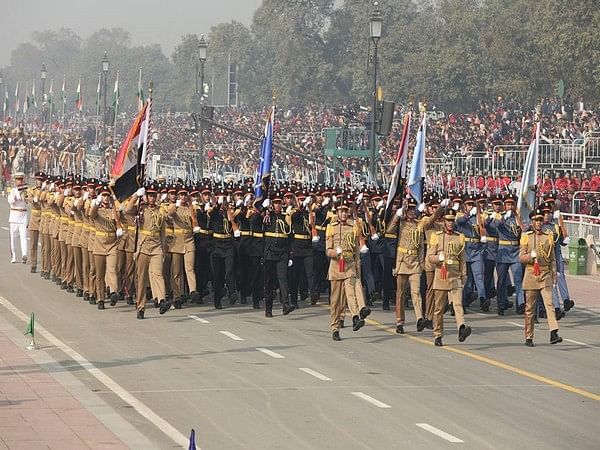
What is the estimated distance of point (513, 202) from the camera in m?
25.8

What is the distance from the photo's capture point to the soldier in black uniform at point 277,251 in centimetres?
2502

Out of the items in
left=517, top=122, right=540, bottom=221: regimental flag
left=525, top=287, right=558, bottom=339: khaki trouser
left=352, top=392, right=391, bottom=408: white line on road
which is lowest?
left=352, top=392, right=391, bottom=408: white line on road

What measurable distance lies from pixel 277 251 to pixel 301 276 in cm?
181

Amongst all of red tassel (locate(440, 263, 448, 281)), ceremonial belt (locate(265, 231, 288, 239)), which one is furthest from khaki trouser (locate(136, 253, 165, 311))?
red tassel (locate(440, 263, 448, 281))

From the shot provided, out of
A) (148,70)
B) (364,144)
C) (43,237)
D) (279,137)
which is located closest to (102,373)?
(43,237)

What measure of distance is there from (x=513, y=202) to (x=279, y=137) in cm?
4729

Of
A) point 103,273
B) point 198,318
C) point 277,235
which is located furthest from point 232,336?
point 103,273

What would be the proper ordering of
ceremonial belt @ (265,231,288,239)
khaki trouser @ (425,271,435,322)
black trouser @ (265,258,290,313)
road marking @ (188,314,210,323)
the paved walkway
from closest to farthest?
the paved walkway, khaki trouser @ (425,271,435,322), road marking @ (188,314,210,323), black trouser @ (265,258,290,313), ceremonial belt @ (265,231,288,239)

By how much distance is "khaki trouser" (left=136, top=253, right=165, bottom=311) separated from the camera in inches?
954

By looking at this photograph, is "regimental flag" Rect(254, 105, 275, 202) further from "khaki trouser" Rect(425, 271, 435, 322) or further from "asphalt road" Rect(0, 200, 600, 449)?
"khaki trouser" Rect(425, 271, 435, 322)

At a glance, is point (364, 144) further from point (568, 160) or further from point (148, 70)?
point (148, 70)

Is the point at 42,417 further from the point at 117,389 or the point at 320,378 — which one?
the point at 320,378

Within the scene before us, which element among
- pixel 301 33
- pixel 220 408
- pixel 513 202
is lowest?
pixel 220 408

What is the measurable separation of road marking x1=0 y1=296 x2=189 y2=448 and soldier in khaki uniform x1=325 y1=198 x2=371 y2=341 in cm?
373
